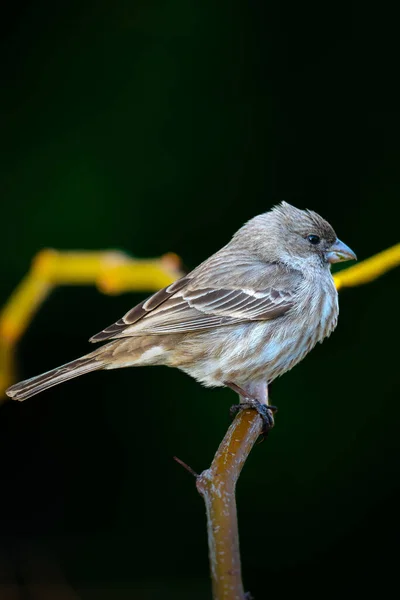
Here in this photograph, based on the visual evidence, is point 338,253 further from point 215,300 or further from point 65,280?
point 65,280

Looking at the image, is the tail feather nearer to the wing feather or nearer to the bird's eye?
the wing feather

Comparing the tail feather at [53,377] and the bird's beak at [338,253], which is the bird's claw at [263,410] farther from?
the bird's beak at [338,253]

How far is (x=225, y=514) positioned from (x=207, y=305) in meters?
1.54

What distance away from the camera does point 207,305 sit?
3.56 metres

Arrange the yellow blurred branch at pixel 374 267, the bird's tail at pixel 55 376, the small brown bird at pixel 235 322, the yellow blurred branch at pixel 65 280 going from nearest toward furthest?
the yellow blurred branch at pixel 374 267 → the bird's tail at pixel 55 376 → the yellow blurred branch at pixel 65 280 → the small brown bird at pixel 235 322

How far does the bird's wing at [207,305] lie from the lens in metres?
3.48

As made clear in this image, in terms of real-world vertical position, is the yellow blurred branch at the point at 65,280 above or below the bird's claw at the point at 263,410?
above

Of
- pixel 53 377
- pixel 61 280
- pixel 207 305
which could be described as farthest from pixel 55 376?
pixel 207 305

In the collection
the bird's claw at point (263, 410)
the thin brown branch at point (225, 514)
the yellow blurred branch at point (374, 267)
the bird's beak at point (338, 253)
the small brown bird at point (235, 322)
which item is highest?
the bird's beak at point (338, 253)

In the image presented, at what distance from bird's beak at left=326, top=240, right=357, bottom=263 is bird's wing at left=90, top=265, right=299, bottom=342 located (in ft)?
0.84

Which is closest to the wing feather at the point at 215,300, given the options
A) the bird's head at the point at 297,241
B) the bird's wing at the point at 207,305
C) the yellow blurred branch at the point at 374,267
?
the bird's wing at the point at 207,305

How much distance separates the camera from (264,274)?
12.2 feet

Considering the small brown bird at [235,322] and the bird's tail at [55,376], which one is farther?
the small brown bird at [235,322]

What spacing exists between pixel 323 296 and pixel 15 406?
2042 mm
